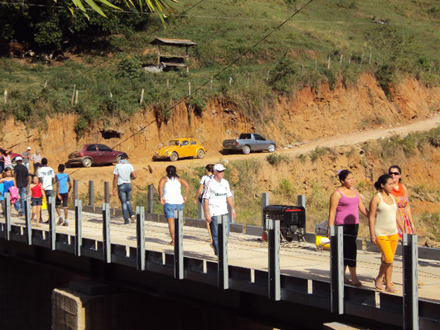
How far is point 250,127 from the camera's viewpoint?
148ft

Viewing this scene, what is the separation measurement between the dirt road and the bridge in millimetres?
16750

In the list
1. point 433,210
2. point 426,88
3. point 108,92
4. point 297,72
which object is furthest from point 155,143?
point 426,88

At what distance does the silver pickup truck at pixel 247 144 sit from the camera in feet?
→ 135

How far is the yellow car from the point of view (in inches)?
1528

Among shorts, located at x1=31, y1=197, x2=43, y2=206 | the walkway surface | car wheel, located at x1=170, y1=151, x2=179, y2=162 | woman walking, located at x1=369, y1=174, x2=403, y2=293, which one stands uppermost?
car wheel, located at x1=170, y1=151, x2=179, y2=162

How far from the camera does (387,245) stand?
877 centimetres

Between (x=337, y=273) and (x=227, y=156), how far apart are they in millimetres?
32727

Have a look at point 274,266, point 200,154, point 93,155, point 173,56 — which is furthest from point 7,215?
Result: point 173,56

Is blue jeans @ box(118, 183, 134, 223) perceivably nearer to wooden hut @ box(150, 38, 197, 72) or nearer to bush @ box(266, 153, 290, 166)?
bush @ box(266, 153, 290, 166)

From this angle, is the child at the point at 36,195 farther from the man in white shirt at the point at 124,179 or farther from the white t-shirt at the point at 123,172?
the white t-shirt at the point at 123,172

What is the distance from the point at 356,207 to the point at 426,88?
158 feet

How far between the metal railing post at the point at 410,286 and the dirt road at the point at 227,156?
1045 inches

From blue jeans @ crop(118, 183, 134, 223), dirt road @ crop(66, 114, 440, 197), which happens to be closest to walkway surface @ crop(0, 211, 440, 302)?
blue jeans @ crop(118, 183, 134, 223)

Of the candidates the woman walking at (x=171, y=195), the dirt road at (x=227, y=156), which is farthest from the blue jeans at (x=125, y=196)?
the dirt road at (x=227, y=156)
